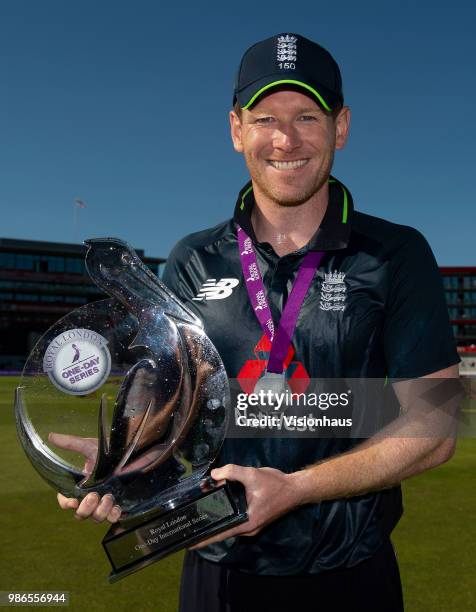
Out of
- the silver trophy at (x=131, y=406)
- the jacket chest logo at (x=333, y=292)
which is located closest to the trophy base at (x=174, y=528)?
the silver trophy at (x=131, y=406)

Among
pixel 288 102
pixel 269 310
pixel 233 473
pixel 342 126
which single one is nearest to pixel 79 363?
pixel 233 473

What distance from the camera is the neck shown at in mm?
1769

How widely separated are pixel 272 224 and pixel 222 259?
0.18 m

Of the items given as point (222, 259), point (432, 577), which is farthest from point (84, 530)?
point (222, 259)

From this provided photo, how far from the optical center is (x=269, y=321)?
165cm

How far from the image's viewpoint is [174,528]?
1365 millimetres

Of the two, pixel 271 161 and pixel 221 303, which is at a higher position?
pixel 271 161

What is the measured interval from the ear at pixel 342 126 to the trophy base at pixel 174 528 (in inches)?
38.2

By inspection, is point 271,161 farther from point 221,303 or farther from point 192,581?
point 192,581

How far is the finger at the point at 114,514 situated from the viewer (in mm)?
1392

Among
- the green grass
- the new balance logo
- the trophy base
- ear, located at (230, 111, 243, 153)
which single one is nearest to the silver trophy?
the trophy base

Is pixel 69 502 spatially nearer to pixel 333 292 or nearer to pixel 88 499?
pixel 88 499

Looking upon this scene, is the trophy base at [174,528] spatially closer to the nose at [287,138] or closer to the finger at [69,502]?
the finger at [69,502]

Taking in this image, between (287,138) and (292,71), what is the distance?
164 mm
